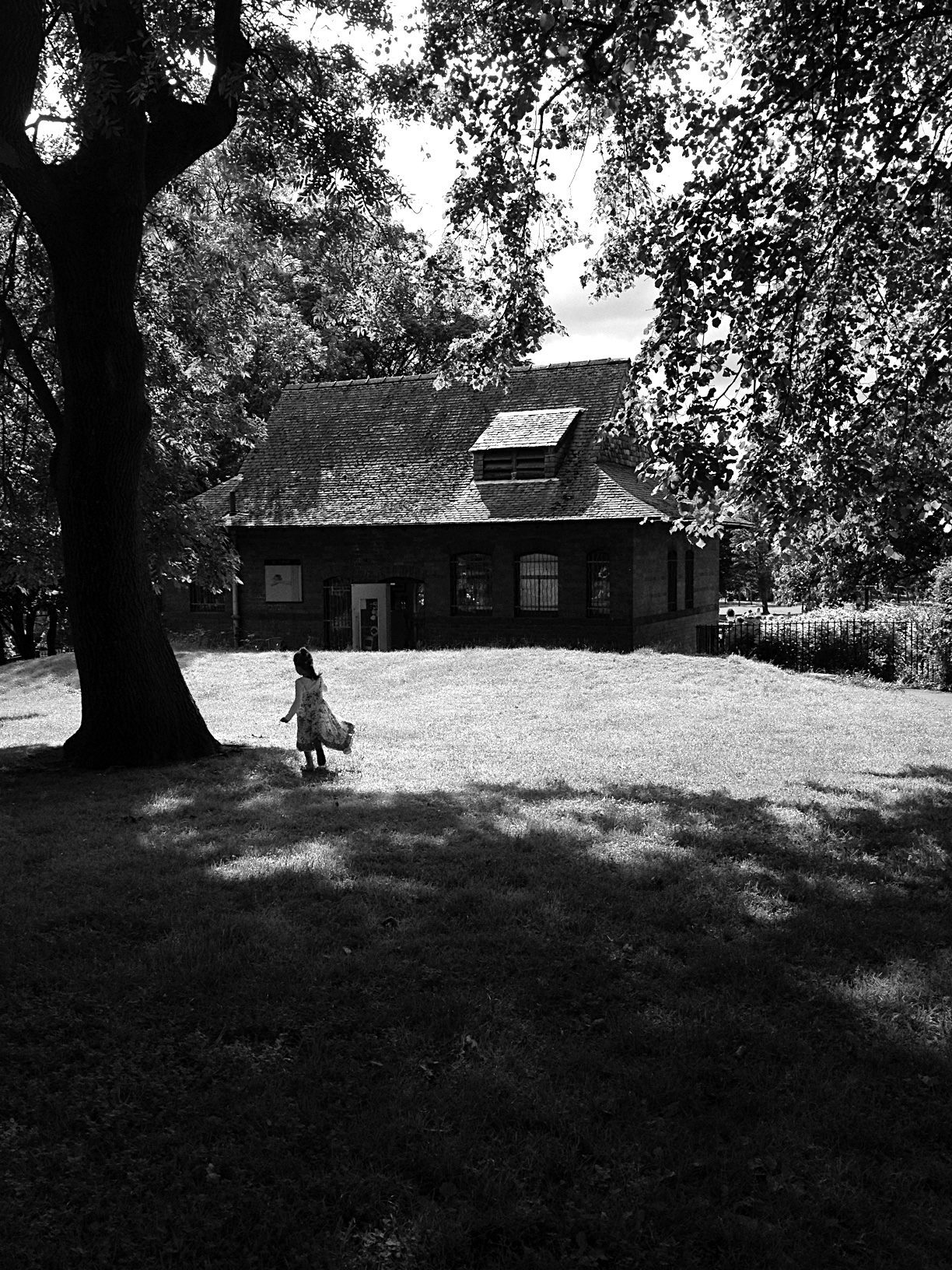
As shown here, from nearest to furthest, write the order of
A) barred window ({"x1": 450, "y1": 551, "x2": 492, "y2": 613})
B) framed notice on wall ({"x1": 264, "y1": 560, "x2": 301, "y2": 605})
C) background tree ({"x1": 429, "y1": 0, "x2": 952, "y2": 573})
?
background tree ({"x1": 429, "y1": 0, "x2": 952, "y2": 573}) < barred window ({"x1": 450, "y1": 551, "x2": 492, "y2": 613}) < framed notice on wall ({"x1": 264, "y1": 560, "x2": 301, "y2": 605})

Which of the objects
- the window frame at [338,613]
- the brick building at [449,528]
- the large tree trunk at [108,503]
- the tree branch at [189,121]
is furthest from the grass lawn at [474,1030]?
the window frame at [338,613]

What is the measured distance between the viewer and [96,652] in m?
12.6

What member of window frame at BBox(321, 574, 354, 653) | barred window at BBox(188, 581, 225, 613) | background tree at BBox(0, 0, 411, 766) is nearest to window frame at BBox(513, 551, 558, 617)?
window frame at BBox(321, 574, 354, 653)

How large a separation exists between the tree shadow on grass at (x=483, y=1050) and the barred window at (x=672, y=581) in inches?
1028

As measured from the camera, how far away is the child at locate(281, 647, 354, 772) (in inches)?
477

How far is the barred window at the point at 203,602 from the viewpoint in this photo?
35781mm

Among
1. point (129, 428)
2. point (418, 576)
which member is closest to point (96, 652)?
point (129, 428)

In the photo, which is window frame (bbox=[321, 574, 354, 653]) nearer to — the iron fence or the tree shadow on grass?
the iron fence

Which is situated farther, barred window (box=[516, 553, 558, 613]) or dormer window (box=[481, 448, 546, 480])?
dormer window (box=[481, 448, 546, 480])

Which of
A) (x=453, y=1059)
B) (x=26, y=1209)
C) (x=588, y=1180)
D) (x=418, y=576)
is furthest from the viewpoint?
(x=418, y=576)

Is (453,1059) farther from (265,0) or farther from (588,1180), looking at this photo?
(265,0)

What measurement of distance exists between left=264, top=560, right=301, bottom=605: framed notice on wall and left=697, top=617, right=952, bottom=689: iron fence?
44.4ft

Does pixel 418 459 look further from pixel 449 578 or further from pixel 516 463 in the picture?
pixel 449 578

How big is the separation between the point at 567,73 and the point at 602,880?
805cm
